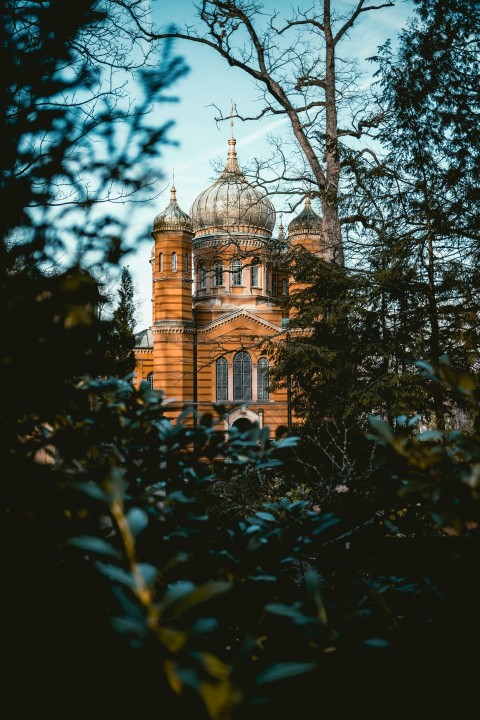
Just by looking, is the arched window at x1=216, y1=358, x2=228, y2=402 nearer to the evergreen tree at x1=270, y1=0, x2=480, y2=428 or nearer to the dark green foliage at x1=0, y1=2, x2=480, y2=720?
the evergreen tree at x1=270, y1=0, x2=480, y2=428

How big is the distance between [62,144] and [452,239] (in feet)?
26.4

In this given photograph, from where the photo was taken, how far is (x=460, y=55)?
29.2 feet

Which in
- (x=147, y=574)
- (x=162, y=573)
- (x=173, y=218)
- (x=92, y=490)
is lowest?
(x=162, y=573)

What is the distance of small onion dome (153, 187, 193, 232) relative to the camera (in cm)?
2934

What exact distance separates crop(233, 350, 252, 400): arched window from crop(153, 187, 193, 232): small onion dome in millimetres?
7119

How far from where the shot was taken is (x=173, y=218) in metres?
29.8

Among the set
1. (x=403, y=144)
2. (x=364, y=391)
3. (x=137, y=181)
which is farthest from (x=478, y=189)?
(x=137, y=181)

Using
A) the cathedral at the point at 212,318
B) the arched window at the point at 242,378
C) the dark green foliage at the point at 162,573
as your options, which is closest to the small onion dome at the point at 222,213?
the cathedral at the point at 212,318

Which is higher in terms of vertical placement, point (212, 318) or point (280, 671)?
point (212, 318)

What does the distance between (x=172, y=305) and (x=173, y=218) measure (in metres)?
4.45

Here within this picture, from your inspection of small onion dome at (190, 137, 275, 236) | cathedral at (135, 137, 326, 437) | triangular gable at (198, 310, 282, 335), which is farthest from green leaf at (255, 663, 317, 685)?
small onion dome at (190, 137, 275, 236)

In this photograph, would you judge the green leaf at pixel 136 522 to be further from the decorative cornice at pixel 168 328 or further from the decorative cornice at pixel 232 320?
the decorative cornice at pixel 232 320

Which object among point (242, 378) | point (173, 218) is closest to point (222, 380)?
point (242, 378)

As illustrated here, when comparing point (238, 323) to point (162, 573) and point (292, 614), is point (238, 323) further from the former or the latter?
point (292, 614)
